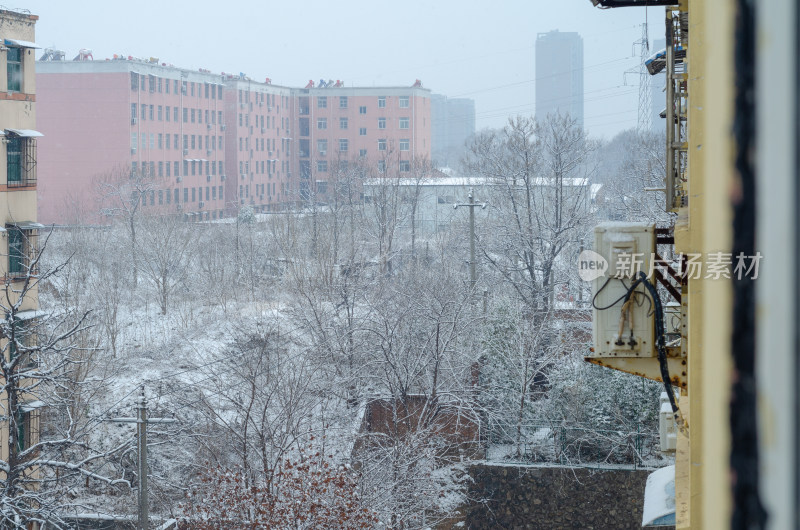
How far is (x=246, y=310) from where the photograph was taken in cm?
2862

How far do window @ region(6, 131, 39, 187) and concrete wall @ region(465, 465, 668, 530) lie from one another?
35.5 feet

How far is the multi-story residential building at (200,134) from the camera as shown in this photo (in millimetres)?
45094

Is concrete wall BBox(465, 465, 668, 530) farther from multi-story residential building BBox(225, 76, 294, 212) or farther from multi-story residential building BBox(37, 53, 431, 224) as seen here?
multi-story residential building BBox(225, 76, 294, 212)

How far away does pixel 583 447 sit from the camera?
51.9 ft

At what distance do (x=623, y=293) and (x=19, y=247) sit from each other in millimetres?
14884

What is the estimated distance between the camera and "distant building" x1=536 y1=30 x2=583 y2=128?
14950 centimetres

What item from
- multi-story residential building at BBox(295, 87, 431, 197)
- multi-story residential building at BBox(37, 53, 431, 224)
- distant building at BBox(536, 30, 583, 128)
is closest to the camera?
multi-story residential building at BBox(37, 53, 431, 224)

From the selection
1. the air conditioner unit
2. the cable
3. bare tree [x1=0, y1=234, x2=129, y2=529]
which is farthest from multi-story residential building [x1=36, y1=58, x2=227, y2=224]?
the cable

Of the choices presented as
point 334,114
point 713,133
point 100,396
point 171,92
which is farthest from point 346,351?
point 334,114

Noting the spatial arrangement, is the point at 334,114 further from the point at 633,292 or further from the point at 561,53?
the point at 561,53

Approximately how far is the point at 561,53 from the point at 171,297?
13918cm

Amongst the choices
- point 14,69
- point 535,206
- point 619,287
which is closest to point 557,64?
point 535,206

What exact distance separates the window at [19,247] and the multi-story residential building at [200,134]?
23.8 m

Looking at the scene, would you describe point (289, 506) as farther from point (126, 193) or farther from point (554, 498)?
point (126, 193)
